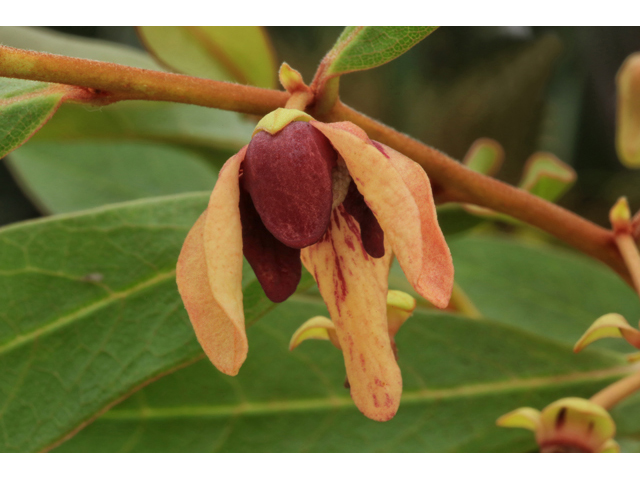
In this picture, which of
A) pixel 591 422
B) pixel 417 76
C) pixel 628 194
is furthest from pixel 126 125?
pixel 628 194

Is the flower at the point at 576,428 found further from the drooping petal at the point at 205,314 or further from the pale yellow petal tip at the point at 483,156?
the pale yellow petal tip at the point at 483,156

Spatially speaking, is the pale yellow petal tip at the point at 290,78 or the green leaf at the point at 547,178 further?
the green leaf at the point at 547,178

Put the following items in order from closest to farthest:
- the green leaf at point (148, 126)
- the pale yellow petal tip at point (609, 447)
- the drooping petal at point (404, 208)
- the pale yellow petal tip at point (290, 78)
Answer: the drooping petal at point (404, 208) → the pale yellow petal tip at point (290, 78) → the pale yellow petal tip at point (609, 447) → the green leaf at point (148, 126)

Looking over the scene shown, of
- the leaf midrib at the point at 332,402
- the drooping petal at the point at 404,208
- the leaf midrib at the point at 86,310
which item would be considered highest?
the drooping petal at the point at 404,208

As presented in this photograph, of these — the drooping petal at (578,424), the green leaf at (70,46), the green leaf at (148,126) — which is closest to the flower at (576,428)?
the drooping petal at (578,424)

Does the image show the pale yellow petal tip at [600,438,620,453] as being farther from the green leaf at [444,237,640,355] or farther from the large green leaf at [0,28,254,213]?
the large green leaf at [0,28,254,213]

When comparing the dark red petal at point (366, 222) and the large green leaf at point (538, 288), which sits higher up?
the dark red petal at point (366, 222)

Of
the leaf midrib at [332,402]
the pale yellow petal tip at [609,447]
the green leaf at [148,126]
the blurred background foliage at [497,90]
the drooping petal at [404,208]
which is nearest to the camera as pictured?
the drooping petal at [404,208]
